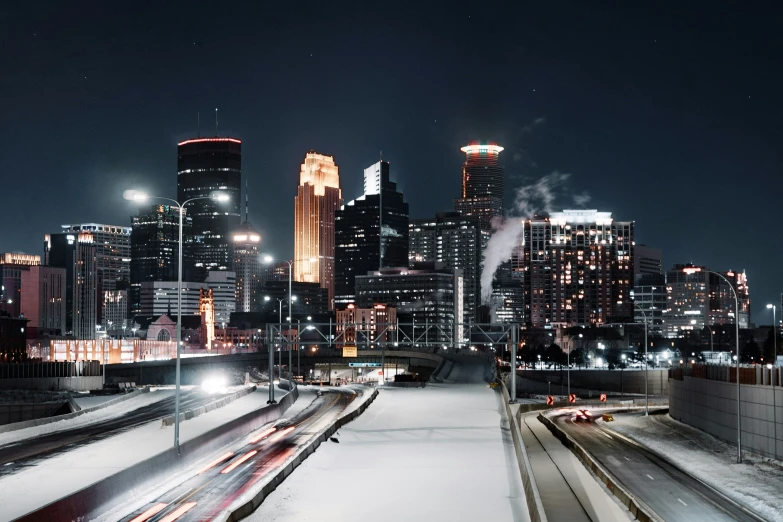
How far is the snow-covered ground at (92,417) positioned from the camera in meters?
56.9

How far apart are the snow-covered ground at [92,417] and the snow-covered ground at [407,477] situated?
18389mm

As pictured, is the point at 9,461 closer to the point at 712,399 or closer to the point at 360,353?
the point at 712,399

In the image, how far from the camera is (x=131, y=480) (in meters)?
36.0

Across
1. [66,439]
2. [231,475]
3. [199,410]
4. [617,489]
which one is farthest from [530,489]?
[199,410]

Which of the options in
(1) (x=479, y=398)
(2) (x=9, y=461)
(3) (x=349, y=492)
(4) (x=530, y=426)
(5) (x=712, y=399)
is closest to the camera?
(3) (x=349, y=492)

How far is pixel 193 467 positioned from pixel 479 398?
55.2 m

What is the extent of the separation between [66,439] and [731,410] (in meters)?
41.9

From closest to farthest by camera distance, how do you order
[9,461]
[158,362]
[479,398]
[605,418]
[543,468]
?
[9,461], [543,468], [605,418], [479,398], [158,362]

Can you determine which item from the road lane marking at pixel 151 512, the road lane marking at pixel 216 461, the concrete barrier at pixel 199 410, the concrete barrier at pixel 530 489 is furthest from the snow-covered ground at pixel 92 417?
the concrete barrier at pixel 530 489

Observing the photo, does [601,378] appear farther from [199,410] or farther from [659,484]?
[659,484]

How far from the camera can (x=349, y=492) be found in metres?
39.5

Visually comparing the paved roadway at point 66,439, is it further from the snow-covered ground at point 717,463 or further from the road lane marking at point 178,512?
the snow-covered ground at point 717,463

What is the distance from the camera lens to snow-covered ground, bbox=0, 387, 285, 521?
1323 inches

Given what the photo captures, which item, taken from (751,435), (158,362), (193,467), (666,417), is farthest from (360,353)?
(193,467)
